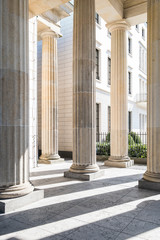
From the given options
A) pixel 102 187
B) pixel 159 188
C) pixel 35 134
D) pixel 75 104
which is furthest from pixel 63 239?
pixel 35 134

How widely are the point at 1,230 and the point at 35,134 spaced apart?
27.3ft

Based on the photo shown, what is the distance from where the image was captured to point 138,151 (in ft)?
47.9

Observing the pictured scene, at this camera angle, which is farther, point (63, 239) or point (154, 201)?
point (154, 201)

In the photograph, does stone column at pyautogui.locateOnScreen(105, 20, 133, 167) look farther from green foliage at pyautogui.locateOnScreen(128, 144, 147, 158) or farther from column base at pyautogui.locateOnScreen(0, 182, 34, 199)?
column base at pyautogui.locateOnScreen(0, 182, 34, 199)

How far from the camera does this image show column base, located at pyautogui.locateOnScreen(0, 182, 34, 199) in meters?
5.34

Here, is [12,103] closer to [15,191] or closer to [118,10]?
[15,191]

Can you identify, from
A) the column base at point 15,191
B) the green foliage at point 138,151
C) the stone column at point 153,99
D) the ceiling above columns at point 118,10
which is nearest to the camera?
the column base at point 15,191

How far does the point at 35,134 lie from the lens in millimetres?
12352

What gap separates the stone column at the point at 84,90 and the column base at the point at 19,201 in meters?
3.07

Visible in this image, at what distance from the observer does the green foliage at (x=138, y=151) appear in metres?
14.3

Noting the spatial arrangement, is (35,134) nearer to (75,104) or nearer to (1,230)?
(75,104)

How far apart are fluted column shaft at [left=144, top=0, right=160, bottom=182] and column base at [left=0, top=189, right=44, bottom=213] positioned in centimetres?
387

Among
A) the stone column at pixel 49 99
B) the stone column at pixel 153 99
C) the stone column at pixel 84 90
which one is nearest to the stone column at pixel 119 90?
the stone column at pixel 84 90

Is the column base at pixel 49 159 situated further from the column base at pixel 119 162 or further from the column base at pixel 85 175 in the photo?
the column base at pixel 85 175
